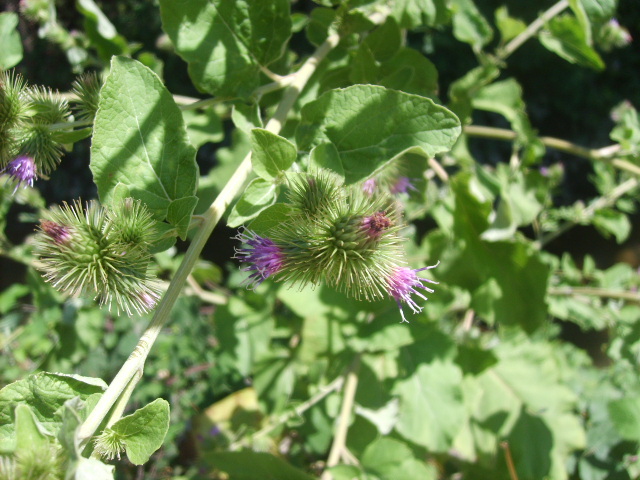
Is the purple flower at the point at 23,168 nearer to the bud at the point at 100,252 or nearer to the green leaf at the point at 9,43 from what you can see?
the bud at the point at 100,252

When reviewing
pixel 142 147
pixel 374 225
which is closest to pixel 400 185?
pixel 374 225

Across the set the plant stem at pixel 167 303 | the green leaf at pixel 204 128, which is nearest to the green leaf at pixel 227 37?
the plant stem at pixel 167 303

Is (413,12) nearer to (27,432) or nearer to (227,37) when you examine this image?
(227,37)

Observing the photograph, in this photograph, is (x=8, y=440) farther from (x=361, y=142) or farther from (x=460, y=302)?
(x=460, y=302)

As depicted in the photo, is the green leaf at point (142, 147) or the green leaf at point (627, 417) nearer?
the green leaf at point (142, 147)

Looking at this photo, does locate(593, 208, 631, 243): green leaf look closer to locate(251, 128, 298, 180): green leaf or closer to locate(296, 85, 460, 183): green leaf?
locate(296, 85, 460, 183): green leaf

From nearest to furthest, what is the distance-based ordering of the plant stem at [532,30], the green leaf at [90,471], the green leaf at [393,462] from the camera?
1. the green leaf at [90,471]
2. the green leaf at [393,462]
3. the plant stem at [532,30]

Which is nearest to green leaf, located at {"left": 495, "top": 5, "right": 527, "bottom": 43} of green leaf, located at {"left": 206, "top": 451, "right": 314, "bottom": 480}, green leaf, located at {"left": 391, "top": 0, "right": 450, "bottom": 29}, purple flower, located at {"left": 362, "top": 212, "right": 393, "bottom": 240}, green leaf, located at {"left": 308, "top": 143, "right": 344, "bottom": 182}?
green leaf, located at {"left": 391, "top": 0, "right": 450, "bottom": 29}
